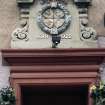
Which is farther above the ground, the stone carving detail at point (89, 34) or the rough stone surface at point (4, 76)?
the stone carving detail at point (89, 34)

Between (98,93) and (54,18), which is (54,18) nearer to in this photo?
(54,18)

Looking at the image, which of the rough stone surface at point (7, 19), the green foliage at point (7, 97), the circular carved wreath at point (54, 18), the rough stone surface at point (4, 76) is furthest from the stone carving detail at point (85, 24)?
the green foliage at point (7, 97)

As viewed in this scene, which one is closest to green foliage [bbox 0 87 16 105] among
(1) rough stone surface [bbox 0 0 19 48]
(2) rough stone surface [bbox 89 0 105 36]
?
(1) rough stone surface [bbox 0 0 19 48]

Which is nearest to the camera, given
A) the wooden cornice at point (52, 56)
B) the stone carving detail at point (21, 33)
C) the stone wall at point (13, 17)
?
the wooden cornice at point (52, 56)

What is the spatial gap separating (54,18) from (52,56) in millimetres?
777

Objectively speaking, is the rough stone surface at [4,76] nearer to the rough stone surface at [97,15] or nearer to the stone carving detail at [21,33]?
the stone carving detail at [21,33]

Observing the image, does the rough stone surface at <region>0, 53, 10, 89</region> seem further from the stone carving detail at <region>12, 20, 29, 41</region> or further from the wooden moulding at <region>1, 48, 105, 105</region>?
the stone carving detail at <region>12, 20, 29, 41</region>

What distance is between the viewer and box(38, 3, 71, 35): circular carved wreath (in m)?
13.2

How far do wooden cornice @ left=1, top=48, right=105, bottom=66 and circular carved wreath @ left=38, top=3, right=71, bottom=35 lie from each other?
452 millimetres

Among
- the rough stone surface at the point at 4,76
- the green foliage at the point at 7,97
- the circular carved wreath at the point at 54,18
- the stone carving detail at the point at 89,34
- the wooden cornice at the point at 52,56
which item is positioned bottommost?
the green foliage at the point at 7,97

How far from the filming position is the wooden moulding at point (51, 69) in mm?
13000

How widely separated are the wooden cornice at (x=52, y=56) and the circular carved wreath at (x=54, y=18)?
452 mm

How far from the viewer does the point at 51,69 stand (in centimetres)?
1304

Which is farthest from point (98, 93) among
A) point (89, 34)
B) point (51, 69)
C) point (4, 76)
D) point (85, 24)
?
point (4, 76)
